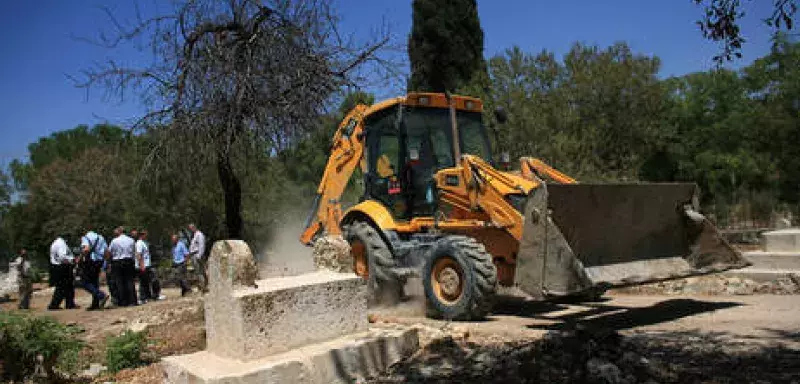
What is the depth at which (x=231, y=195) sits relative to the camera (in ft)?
28.9

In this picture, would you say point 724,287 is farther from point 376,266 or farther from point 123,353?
point 123,353

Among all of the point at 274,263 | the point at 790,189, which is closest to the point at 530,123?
the point at 274,263

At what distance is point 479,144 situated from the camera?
33.9ft

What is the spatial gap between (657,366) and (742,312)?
13.4 ft

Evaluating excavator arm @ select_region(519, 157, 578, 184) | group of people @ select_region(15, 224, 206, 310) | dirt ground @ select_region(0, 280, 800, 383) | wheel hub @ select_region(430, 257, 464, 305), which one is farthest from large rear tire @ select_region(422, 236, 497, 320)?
group of people @ select_region(15, 224, 206, 310)

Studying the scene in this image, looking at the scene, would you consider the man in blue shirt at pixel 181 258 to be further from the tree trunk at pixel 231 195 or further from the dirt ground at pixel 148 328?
the tree trunk at pixel 231 195

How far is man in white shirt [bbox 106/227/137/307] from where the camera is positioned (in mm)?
14008

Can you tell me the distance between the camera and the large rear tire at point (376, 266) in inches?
380

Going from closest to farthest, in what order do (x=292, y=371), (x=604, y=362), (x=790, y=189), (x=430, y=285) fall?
1. (x=604, y=362)
2. (x=292, y=371)
3. (x=430, y=285)
4. (x=790, y=189)

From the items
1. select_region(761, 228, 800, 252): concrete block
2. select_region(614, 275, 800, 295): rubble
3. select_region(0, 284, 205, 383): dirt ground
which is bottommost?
select_region(0, 284, 205, 383): dirt ground

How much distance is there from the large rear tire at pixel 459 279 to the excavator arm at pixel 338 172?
2.57 m

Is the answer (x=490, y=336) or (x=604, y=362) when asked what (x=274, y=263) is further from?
(x=604, y=362)

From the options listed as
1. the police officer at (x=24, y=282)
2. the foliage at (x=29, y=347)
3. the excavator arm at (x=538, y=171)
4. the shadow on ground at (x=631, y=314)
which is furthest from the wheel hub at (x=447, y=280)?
the police officer at (x=24, y=282)

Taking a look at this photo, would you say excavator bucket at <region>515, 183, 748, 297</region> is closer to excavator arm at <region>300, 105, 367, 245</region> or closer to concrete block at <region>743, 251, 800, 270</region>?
concrete block at <region>743, 251, 800, 270</region>
